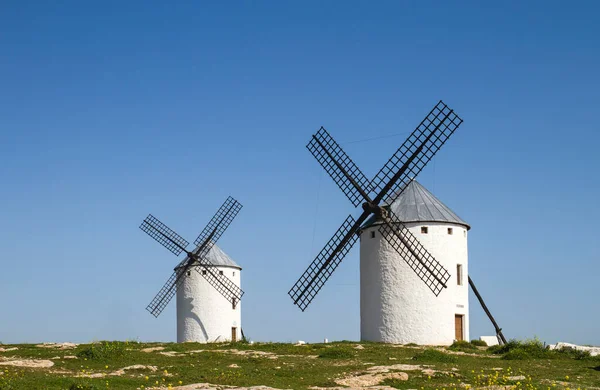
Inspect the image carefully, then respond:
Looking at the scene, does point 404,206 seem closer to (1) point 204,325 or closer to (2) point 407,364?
(2) point 407,364

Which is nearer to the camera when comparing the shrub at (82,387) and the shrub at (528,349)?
the shrub at (82,387)

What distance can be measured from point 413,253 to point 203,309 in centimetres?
2131

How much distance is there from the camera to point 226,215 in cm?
5409

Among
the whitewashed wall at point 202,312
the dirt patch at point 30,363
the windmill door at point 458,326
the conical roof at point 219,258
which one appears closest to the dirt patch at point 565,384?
the dirt patch at point 30,363

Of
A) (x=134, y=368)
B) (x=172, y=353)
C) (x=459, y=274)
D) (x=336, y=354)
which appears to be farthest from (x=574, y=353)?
(x=134, y=368)

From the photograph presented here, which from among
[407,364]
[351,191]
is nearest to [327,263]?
[351,191]

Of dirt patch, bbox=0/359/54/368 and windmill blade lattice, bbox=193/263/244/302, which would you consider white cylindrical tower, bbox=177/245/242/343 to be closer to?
windmill blade lattice, bbox=193/263/244/302

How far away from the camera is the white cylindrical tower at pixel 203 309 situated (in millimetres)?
52344

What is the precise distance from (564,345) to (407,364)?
1093 centimetres

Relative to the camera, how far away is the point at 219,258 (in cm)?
5366

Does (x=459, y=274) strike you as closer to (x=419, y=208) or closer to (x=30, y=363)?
(x=419, y=208)

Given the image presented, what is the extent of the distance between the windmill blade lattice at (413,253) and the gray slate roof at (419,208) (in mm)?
675

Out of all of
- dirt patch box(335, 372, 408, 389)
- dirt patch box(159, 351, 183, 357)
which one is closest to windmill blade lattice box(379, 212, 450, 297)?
dirt patch box(159, 351, 183, 357)

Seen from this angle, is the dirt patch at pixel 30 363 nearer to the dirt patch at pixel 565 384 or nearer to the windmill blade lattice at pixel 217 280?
the dirt patch at pixel 565 384
